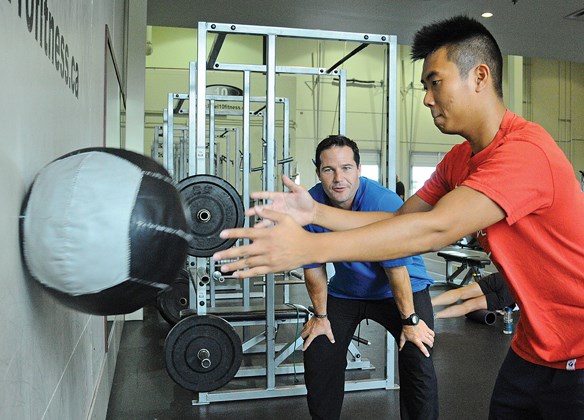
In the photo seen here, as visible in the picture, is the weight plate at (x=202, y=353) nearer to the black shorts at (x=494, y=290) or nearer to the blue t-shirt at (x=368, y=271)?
the blue t-shirt at (x=368, y=271)

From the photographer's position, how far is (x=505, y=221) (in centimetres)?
109

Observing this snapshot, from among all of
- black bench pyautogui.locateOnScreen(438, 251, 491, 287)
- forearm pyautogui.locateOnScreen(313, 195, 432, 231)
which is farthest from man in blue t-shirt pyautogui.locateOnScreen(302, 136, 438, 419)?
black bench pyautogui.locateOnScreen(438, 251, 491, 287)

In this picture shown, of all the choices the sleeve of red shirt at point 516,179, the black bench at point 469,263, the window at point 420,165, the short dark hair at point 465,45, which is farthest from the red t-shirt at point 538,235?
the window at point 420,165

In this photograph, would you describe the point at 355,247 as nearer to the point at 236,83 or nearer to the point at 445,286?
the point at 445,286

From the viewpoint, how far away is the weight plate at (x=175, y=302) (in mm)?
4023

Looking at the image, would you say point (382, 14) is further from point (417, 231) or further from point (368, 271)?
point (417, 231)

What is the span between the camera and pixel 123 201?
2.73ft

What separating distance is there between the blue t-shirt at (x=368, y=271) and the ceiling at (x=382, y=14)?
10.3ft

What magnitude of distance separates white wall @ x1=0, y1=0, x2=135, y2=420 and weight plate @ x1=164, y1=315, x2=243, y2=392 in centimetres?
59

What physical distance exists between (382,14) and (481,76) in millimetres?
4208

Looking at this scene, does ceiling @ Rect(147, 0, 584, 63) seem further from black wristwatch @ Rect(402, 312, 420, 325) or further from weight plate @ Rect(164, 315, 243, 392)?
black wristwatch @ Rect(402, 312, 420, 325)

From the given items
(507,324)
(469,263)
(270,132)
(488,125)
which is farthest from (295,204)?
(469,263)

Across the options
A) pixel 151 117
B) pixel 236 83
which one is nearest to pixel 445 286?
pixel 236 83

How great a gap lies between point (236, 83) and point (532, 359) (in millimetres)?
8224
